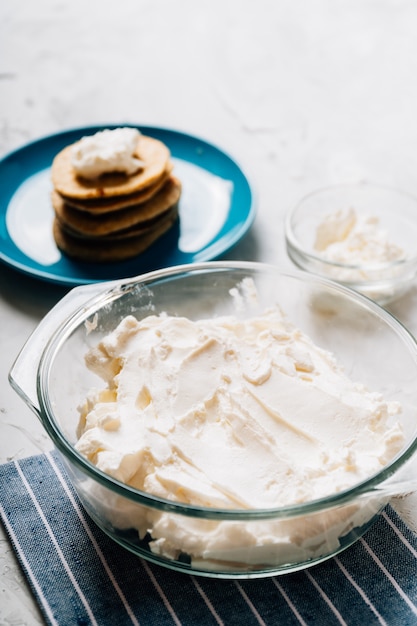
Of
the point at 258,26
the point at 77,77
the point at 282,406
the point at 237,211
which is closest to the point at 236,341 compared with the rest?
the point at 282,406

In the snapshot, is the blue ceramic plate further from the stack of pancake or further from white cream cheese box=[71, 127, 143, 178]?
white cream cheese box=[71, 127, 143, 178]

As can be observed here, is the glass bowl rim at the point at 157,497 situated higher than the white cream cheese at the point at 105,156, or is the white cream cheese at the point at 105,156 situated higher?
the glass bowl rim at the point at 157,497

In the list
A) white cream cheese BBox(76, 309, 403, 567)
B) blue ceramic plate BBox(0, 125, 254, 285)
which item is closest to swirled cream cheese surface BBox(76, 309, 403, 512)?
white cream cheese BBox(76, 309, 403, 567)

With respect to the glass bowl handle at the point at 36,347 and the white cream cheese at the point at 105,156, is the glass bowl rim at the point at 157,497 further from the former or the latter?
the white cream cheese at the point at 105,156

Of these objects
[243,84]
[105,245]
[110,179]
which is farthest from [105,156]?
[243,84]

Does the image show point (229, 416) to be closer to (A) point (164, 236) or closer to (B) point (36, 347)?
(B) point (36, 347)

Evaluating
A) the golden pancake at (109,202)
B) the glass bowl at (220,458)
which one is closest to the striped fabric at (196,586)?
the glass bowl at (220,458)
